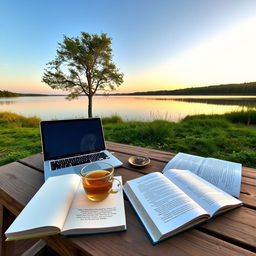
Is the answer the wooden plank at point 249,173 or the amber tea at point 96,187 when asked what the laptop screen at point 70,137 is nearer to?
the amber tea at point 96,187

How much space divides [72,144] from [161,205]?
2.62 feet

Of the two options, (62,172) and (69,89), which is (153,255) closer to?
(62,172)

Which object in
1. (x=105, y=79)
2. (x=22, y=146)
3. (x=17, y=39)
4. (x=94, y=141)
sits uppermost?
(x=17, y=39)

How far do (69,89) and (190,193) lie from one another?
9.99 metres

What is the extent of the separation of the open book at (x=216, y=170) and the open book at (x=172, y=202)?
0.33ft

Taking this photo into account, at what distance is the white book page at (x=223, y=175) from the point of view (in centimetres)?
67

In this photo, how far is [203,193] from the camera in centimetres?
58

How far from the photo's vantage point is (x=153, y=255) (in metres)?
0.37

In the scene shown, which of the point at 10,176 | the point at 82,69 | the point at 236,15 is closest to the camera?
the point at 10,176

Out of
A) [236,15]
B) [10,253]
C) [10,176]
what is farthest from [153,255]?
[236,15]

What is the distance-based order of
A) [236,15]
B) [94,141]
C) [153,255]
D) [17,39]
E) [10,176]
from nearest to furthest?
[153,255]
[10,176]
[94,141]
[236,15]
[17,39]

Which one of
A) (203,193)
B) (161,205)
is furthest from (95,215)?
(203,193)

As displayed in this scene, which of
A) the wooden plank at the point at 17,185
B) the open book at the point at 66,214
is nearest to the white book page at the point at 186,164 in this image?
the open book at the point at 66,214

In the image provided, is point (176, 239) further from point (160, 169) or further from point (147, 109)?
point (147, 109)
